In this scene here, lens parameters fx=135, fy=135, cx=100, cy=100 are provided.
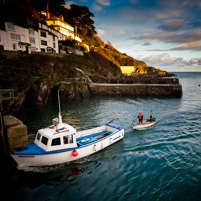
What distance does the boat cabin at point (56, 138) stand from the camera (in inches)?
415

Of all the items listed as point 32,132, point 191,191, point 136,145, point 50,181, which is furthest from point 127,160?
point 32,132

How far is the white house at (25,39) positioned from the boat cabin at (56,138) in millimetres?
36237

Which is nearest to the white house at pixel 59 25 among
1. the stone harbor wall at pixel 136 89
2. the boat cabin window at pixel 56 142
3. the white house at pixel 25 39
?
the white house at pixel 25 39

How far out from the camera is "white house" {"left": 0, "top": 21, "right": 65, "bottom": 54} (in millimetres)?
35781

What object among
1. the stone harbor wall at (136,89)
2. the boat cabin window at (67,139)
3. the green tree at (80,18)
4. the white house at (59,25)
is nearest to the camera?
the boat cabin window at (67,139)

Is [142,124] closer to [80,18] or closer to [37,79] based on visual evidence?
[37,79]

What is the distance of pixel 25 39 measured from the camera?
4181cm

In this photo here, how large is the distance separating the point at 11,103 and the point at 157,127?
23.9 meters

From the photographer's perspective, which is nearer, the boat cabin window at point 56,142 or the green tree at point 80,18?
the boat cabin window at point 56,142

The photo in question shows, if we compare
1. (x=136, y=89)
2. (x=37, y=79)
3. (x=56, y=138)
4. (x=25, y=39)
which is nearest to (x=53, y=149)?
(x=56, y=138)

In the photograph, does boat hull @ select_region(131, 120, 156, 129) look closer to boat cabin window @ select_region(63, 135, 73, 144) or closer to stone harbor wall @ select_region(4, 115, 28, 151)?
boat cabin window @ select_region(63, 135, 73, 144)

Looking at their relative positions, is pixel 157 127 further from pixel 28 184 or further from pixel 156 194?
pixel 28 184

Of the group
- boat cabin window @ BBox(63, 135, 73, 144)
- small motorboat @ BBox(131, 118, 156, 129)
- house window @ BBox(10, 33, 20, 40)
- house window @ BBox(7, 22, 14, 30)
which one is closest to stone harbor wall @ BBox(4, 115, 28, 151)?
boat cabin window @ BBox(63, 135, 73, 144)

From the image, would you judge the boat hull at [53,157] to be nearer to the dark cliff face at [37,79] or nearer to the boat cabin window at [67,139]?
the boat cabin window at [67,139]
